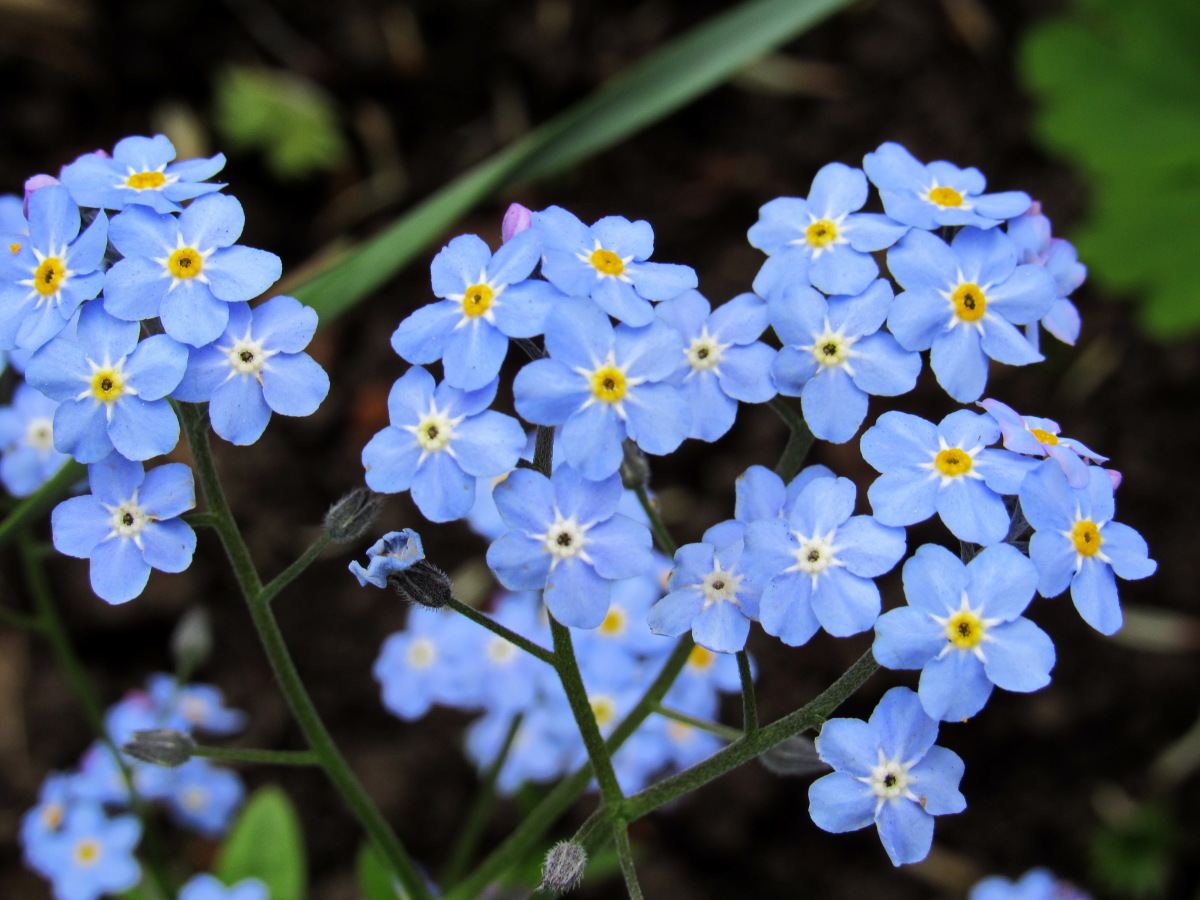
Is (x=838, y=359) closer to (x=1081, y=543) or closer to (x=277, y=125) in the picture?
(x=1081, y=543)

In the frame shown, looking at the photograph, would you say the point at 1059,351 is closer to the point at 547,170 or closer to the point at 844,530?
the point at 547,170

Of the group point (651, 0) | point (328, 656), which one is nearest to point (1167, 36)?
point (651, 0)

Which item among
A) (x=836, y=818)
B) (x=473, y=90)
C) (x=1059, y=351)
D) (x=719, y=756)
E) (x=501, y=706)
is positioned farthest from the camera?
(x=473, y=90)

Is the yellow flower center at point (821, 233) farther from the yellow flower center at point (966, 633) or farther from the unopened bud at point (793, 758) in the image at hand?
the unopened bud at point (793, 758)

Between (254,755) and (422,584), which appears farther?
(254,755)

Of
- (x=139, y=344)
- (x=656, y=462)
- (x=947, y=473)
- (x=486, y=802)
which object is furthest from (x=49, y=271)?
(x=656, y=462)

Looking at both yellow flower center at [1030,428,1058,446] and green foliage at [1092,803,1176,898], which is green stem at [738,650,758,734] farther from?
green foliage at [1092,803,1176,898]

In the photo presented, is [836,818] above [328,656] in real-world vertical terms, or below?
below
